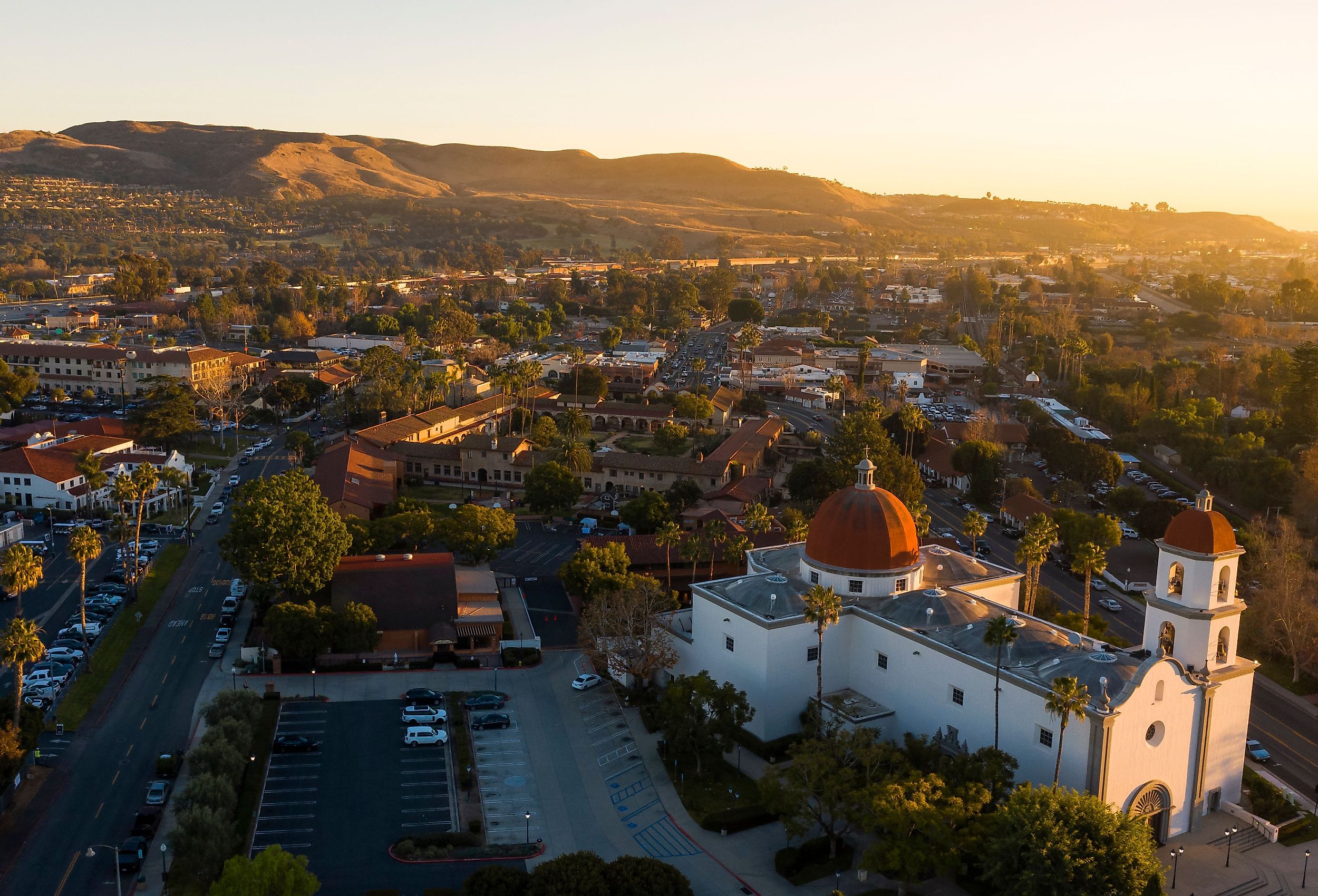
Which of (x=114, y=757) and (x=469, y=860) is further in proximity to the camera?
(x=114, y=757)

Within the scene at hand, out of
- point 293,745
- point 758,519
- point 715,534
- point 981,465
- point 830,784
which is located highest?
point 758,519

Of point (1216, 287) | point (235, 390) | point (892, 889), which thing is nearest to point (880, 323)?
point (1216, 287)

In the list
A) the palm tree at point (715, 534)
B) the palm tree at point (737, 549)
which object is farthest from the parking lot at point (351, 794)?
the palm tree at point (737, 549)

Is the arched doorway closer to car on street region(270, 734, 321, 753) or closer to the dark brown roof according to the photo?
car on street region(270, 734, 321, 753)

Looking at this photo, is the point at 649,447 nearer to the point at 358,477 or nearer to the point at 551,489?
the point at 551,489

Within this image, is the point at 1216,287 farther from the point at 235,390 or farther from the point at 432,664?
the point at 432,664

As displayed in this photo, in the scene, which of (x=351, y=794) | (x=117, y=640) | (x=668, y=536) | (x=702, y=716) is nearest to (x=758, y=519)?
(x=668, y=536)
